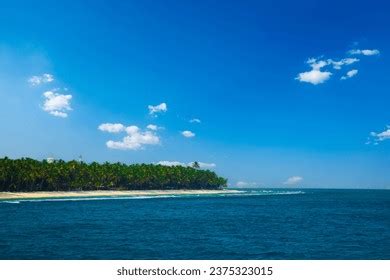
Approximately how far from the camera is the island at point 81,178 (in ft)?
365

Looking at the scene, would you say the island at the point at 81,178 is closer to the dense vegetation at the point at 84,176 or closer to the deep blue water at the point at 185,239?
the dense vegetation at the point at 84,176

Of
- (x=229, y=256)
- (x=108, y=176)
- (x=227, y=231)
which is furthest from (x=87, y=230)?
(x=108, y=176)

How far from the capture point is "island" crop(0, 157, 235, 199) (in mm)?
111312

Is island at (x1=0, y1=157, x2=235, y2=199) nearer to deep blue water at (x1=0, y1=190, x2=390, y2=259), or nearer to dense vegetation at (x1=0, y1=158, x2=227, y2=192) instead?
dense vegetation at (x1=0, y1=158, x2=227, y2=192)

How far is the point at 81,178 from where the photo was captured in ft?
439

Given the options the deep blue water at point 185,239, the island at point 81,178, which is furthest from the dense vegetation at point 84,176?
the deep blue water at point 185,239

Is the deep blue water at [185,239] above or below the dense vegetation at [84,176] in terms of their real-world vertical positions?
below

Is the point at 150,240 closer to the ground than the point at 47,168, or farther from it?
closer to the ground

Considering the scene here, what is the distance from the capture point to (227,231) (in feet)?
152

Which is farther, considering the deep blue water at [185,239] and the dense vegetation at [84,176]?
the dense vegetation at [84,176]

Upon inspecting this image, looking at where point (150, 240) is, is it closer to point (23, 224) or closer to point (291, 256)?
point (291, 256)

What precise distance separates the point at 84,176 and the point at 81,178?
177 centimetres

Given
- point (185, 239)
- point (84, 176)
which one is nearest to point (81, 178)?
point (84, 176)
